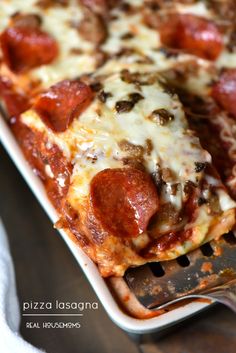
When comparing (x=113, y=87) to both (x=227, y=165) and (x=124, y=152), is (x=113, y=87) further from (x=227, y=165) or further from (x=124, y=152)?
(x=227, y=165)

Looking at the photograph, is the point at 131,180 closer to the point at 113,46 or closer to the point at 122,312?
the point at 122,312

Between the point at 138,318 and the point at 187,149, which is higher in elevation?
the point at 187,149

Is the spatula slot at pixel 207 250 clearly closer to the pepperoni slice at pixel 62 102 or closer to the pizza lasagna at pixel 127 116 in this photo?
the pizza lasagna at pixel 127 116

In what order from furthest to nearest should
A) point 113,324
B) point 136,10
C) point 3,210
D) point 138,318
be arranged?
point 136,10
point 3,210
point 113,324
point 138,318

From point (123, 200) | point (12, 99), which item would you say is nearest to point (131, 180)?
point (123, 200)

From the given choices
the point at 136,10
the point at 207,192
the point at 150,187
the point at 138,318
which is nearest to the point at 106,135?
the point at 150,187

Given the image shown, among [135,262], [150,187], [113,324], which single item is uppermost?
[150,187]

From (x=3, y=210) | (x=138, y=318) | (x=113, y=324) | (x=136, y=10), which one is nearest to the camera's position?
(x=138, y=318)

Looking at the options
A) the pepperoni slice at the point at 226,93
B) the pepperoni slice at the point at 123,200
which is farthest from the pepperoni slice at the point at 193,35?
the pepperoni slice at the point at 123,200

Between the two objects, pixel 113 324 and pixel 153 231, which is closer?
pixel 153 231
